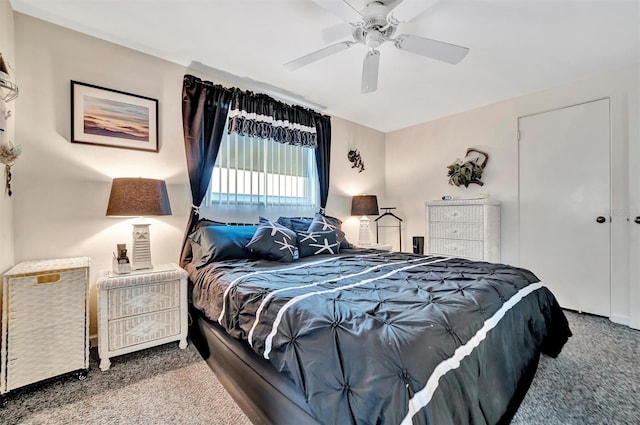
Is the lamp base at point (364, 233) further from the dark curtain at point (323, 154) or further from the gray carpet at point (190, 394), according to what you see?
the gray carpet at point (190, 394)

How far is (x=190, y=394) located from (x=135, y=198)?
1.35 m

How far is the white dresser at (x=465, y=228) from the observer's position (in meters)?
3.30

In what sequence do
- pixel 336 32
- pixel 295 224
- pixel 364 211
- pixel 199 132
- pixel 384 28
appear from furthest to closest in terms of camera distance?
pixel 364 211
pixel 295 224
pixel 199 132
pixel 336 32
pixel 384 28

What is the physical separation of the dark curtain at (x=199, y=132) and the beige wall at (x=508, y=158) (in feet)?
9.74

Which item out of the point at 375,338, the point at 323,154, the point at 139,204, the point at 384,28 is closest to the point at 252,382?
the point at 375,338

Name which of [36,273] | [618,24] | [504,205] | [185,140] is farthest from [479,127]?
[36,273]

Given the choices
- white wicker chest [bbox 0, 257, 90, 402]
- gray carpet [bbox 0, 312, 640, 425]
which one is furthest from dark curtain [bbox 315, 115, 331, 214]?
white wicker chest [bbox 0, 257, 90, 402]

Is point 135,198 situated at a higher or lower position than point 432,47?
lower

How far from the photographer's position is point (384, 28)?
5.99ft

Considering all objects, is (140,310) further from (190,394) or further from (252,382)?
(252,382)

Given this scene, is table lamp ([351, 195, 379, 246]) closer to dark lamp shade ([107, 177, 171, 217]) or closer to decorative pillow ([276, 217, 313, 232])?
decorative pillow ([276, 217, 313, 232])

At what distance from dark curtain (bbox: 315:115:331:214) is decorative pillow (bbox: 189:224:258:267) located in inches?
58.4

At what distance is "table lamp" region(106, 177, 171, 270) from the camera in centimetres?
198

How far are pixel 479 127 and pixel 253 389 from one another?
3.94 metres
